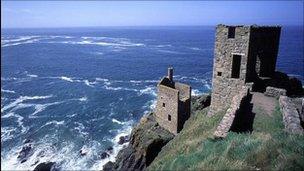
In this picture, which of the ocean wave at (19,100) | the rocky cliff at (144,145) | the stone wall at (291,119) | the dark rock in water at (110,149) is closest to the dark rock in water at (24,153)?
the dark rock in water at (110,149)

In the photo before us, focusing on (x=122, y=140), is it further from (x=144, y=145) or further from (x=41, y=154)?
(x=144, y=145)

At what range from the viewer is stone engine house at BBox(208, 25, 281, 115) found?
22.6 meters

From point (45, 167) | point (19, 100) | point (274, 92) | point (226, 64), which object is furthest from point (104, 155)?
point (19, 100)

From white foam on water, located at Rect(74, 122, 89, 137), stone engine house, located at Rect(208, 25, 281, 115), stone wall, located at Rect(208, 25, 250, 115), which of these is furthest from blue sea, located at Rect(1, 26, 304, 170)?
stone engine house, located at Rect(208, 25, 281, 115)

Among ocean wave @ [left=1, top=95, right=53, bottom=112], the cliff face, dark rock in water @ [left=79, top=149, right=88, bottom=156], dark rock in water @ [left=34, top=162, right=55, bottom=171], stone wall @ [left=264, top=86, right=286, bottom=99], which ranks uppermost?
stone wall @ [left=264, top=86, right=286, bottom=99]

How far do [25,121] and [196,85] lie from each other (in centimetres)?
3620

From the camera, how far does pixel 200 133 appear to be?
21.4m

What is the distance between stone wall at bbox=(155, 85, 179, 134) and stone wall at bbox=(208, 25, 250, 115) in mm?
6897

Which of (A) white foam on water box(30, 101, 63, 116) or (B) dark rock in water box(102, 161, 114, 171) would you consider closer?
(B) dark rock in water box(102, 161, 114, 171)

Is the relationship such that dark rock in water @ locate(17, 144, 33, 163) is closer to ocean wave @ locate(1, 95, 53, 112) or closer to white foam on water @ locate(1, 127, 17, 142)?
white foam on water @ locate(1, 127, 17, 142)

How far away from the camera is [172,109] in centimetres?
3178

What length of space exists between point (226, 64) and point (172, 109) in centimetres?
978

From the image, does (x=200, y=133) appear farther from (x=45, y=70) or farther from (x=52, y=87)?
(x=45, y=70)

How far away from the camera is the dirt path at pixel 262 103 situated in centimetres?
1935
